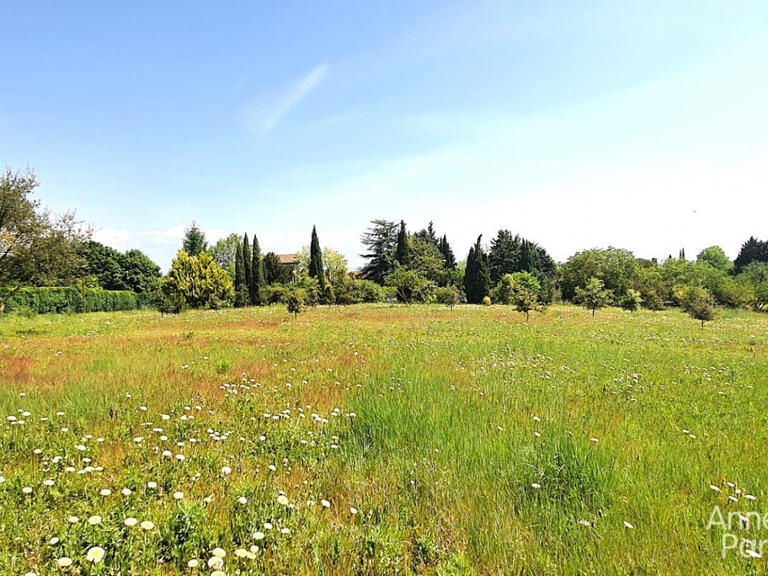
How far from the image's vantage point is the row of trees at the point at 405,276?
109ft

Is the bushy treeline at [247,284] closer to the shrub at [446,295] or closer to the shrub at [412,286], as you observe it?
the shrub at [412,286]

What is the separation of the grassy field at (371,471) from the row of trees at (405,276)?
593 inches

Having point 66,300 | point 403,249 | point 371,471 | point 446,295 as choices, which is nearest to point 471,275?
point 446,295

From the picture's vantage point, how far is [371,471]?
347 centimetres

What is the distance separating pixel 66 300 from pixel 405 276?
33668 mm

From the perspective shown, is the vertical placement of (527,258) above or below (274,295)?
above

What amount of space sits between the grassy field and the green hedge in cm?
3258

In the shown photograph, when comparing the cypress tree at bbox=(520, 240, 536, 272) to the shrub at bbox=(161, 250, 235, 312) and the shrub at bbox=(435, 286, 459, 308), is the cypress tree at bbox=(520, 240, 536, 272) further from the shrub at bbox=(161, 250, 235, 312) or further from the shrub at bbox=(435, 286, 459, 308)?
the shrub at bbox=(161, 250, 235, 312)

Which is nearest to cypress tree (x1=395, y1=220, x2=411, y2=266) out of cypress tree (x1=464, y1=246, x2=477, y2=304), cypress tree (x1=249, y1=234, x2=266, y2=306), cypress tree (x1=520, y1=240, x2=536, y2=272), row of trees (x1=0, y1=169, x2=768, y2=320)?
row of trees (x1=0, y1=169, x2=768, y2=320)

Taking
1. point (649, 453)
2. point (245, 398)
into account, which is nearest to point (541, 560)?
point (649, 453)

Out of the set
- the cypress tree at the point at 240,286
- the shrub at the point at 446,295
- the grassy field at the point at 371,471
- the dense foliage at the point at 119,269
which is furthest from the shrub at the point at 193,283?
the grassy field at the point at 371,471

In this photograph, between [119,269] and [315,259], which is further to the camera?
[119,269]

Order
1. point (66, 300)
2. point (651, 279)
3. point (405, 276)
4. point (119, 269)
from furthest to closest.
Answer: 1. point (119, 269)
2. point (651, 279)
3. point (405, 276)
4. point (66, 300)

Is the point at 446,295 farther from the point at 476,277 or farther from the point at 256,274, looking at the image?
the point at 256,274
